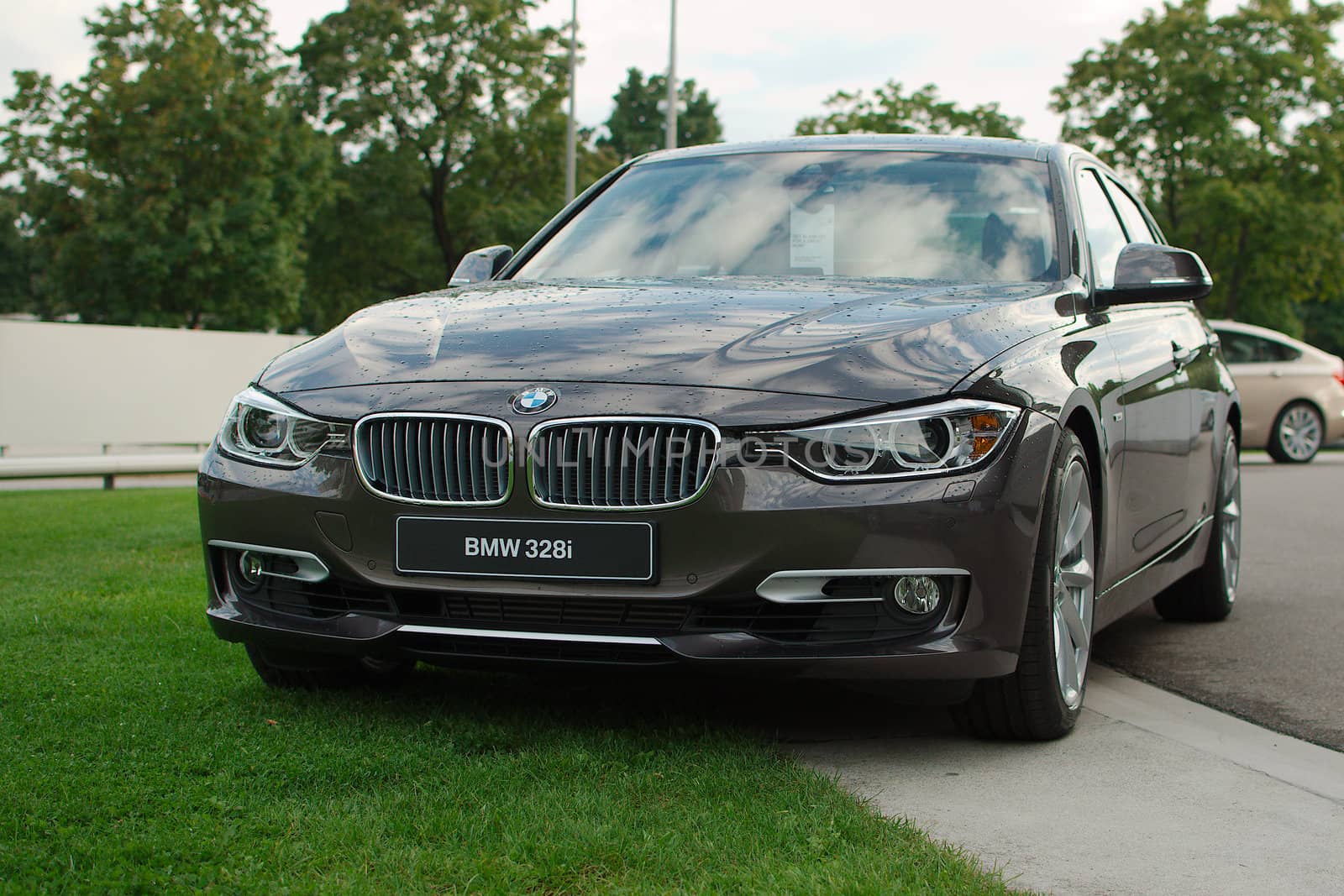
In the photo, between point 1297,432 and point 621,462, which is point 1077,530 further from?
point 1297,432

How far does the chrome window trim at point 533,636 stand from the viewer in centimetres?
371

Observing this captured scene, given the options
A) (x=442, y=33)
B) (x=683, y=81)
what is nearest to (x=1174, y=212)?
(x=442, y=33)

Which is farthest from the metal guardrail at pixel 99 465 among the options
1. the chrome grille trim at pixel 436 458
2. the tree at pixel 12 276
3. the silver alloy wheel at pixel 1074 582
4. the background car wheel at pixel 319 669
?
the tree at pixel 12 276

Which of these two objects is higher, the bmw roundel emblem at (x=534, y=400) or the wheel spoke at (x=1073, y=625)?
the bmw roundel emblem at (x=534, y=400)

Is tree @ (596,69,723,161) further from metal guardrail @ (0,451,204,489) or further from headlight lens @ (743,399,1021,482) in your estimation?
headlight lens @ (743,399,1021,482)

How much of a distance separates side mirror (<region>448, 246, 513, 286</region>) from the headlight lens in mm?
1951

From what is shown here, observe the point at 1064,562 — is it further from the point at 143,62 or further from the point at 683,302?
the point at 143,62

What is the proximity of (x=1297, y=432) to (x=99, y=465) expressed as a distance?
14.0 meters

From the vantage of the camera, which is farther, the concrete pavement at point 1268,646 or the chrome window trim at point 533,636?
the concrete pavement at point 1268,646

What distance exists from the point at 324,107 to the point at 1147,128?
816 inches

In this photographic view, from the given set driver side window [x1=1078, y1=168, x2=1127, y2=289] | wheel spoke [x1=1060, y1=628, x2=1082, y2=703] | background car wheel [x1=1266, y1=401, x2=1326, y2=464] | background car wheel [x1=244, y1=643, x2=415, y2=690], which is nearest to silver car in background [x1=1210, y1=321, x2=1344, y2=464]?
background car wheel [x1=1266, y1=401, x2=1326, y2=464]

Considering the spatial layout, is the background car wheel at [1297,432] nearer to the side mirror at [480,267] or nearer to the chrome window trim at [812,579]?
the side mirror at [480,267]

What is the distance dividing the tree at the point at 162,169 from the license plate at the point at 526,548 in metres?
33.2

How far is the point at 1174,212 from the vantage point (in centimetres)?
3988
